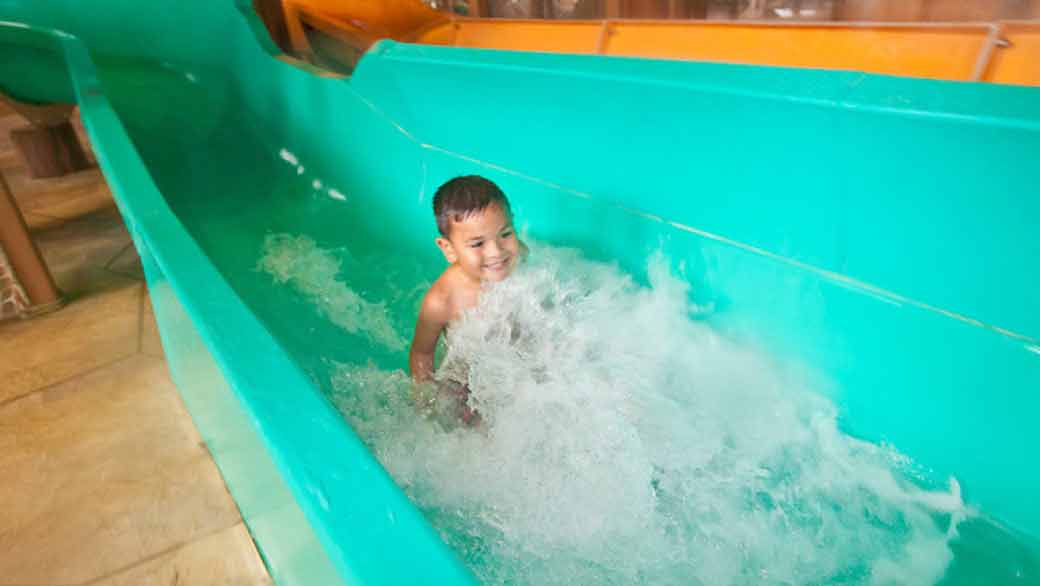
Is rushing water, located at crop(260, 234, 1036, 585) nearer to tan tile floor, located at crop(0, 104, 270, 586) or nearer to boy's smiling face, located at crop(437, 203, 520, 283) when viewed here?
boy's smiling face, located at crop(437, 203, 520, 283)

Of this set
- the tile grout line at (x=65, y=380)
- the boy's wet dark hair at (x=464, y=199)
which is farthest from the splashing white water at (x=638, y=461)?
the tile grout line at (x=65, y=380)

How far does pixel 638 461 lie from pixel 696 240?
1.88 ft

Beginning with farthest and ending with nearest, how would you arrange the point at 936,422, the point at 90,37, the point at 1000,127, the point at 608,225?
the point at 90,37
the point at 608,225
the point at 936,422
the point at 1000,127

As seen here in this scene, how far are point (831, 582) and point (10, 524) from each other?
1546 millimetres

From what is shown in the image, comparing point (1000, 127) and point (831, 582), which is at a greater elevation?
point (1000, 127)

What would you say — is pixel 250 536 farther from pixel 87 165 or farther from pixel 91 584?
pixel 87 165

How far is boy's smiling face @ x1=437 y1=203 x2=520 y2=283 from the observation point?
1.18 meters

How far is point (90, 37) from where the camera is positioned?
2961 mm

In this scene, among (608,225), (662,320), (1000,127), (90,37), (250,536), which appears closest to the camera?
(1000,127)

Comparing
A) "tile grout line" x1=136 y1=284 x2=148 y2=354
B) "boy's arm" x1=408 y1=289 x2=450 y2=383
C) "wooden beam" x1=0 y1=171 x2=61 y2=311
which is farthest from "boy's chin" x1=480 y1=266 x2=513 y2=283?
"wooden beam" x1=0 y1=171 x2=61 y2=311

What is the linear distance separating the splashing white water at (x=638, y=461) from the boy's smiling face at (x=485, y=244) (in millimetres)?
72

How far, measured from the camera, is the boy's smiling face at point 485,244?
1176 millimetres

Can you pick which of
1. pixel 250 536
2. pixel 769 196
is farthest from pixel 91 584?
pixel 769 196

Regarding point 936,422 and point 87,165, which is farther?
point 87,165
